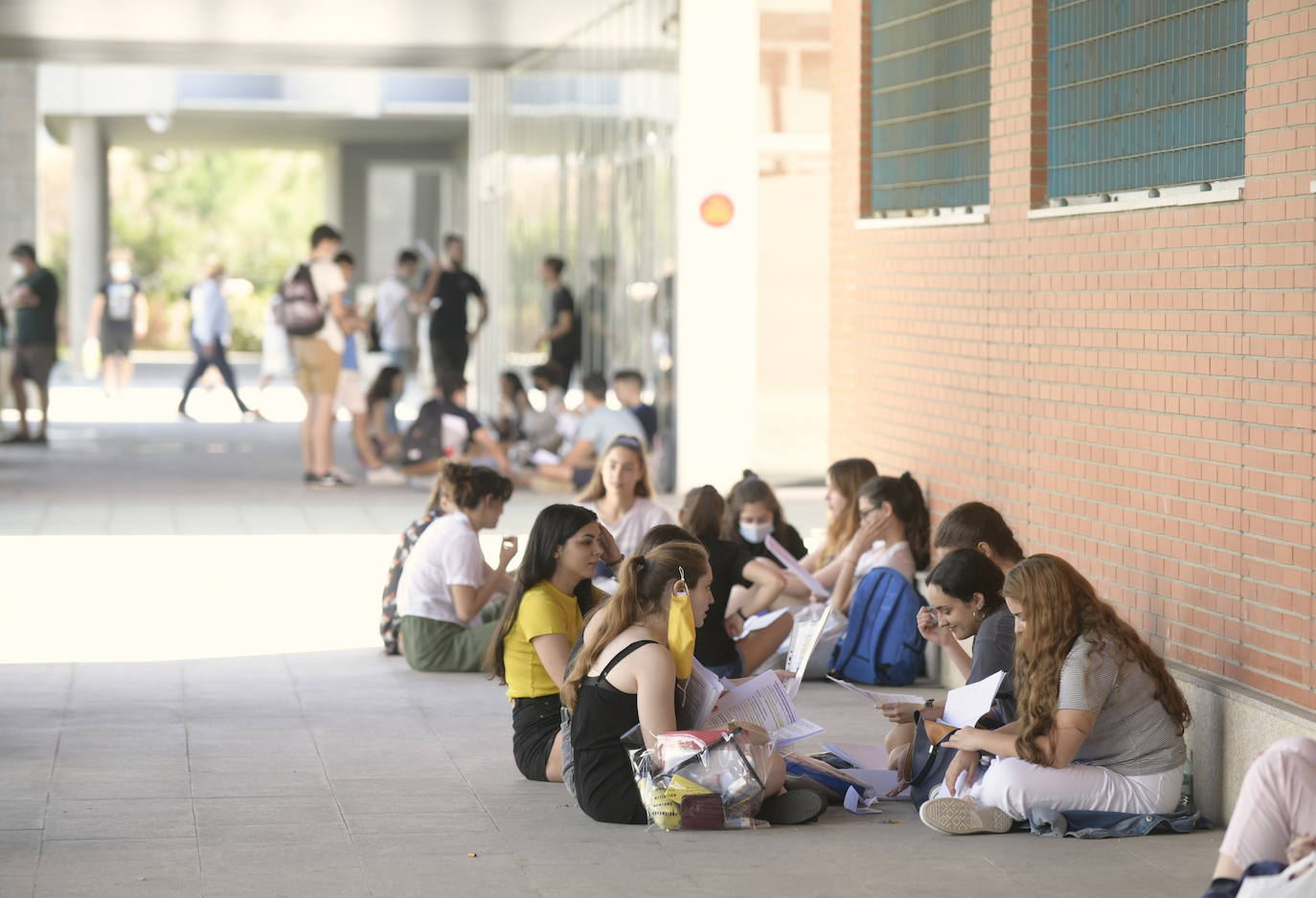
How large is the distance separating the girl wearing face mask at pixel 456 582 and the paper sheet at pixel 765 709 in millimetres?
2340

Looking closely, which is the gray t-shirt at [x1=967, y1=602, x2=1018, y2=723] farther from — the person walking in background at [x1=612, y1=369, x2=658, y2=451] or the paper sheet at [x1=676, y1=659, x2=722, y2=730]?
the person walking in background at [x1=612, y1=369, x2=658, y2=451]

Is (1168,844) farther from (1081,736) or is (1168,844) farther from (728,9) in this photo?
(728,9)

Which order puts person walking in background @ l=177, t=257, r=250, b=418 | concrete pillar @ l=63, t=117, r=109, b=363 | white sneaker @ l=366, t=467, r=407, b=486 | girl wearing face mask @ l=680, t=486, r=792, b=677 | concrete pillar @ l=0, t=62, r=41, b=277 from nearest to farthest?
1. girl wearing face mask @ l=680, t=486, r=792, b=677
2. white sneaker @ l=366, t=467, r=407, b=486
3. person walking in background @ l=177, t=257, r=250, b=418
4. concrete pillar @ l=0, t=62, r=41, b=277
5. concrete pillar @ l=63, t=117, r=109, b=363

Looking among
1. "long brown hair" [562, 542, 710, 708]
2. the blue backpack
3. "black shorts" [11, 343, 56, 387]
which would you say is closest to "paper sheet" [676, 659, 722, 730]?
"long brown hair" [562, 542, 710, 708]

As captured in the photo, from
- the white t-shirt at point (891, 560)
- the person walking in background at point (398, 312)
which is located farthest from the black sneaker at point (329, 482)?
the white t-shirt at point (891, 560)

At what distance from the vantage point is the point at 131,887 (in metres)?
5.42

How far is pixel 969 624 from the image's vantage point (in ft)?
21.8

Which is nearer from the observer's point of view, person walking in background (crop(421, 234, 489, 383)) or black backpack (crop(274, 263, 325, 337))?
black backpack (crop(274, 263, 325, 337))

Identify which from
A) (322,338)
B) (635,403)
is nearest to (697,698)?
(635,403)

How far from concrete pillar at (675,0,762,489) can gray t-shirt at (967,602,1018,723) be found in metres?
9.41

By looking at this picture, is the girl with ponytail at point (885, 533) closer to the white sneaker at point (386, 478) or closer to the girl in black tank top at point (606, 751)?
the girl in black tank top at point (606, 751)

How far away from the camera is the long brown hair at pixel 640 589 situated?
6074 mm

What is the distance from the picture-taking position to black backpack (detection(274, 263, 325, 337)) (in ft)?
51.3

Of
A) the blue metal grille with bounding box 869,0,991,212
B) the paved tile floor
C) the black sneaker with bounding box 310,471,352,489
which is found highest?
the blue metal grille with bounding box 869,0,991,212
